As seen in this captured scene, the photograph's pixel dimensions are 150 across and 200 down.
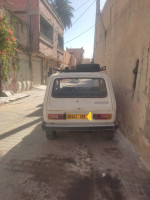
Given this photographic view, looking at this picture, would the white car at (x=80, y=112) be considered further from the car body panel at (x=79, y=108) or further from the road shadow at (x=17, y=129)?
the road shadow at (x=17, y=129)

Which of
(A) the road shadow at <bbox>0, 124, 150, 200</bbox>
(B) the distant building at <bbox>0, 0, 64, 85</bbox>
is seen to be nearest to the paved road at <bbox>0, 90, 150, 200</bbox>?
(A) the road shadow at <bbox>0, 124, 150, 200</bbox>

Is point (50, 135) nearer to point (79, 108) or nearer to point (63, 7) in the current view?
point (79, 108)

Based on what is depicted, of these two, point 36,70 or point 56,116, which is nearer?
point 56,116

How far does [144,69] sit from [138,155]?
1889mm

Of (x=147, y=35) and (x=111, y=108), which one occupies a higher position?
(x=147, y=35)

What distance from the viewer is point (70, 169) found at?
2547mm

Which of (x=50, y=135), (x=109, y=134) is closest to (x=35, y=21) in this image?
(x=50, y=135)

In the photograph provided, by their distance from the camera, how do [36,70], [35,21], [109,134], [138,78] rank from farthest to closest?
[36,70], [35,21], [109,134], [138,78]

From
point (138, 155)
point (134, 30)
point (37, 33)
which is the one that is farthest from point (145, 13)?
point (37, 33)

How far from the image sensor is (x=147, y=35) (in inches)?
113

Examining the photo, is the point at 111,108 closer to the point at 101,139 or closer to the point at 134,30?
the point at 101,139

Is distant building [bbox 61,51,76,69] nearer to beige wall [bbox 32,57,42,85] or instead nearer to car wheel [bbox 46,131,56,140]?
A: beige wall [bbox 32,57,42,85]

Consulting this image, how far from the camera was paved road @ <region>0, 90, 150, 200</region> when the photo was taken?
79.4 inches

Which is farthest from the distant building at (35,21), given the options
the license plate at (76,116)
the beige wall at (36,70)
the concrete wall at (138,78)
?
the license plate at (76,116)
